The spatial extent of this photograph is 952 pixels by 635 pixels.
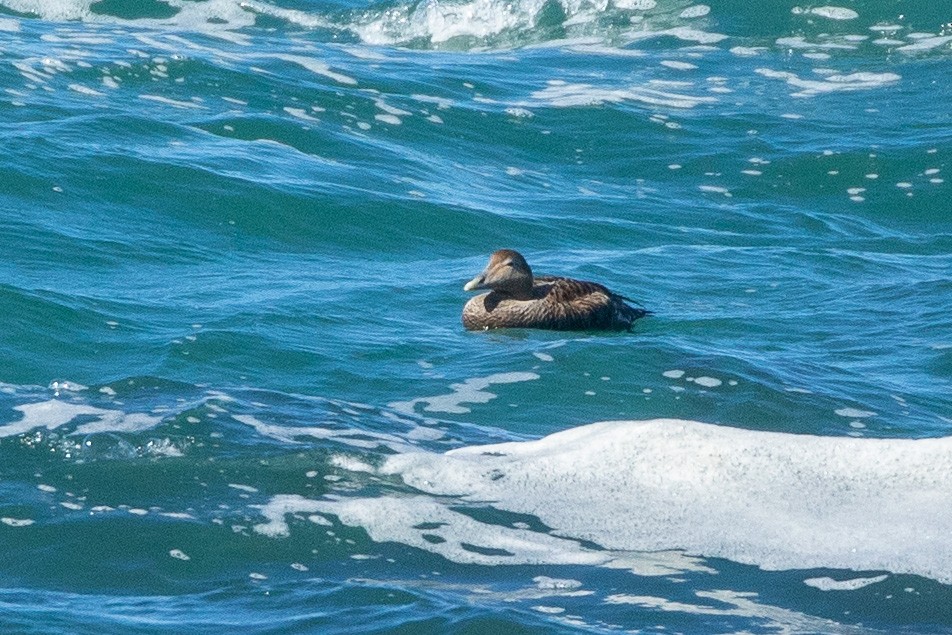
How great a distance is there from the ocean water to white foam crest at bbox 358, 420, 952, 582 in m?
0.02

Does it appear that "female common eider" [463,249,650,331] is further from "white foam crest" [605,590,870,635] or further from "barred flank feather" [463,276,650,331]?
"white foam crest" [605,590,870,635]

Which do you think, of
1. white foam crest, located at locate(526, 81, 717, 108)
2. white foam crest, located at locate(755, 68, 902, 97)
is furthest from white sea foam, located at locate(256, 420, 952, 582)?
white foam crest, located at locate(755, 68, 902, 97)

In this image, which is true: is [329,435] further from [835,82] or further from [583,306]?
[835,82]

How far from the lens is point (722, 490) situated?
21.8 feet

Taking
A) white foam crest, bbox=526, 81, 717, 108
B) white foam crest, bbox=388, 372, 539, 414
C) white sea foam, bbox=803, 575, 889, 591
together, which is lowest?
white foam crest, bbox=388, 372, 539, 414

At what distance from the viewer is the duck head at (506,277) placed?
1059cm

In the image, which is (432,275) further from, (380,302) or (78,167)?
(78,167)

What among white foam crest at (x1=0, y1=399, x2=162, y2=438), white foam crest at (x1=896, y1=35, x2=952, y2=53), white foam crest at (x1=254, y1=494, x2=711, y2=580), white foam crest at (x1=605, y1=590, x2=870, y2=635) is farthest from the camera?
white foam crest at (x1=896, y1=35, x2=952, y2=53)

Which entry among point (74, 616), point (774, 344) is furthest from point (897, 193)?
point (74, 616)

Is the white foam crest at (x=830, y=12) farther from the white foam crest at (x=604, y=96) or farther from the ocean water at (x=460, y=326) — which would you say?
the white foam crest at (x=604, y=96)

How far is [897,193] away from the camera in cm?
1505

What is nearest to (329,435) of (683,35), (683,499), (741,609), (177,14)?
(683,499)

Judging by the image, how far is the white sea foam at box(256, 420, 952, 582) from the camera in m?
5.98

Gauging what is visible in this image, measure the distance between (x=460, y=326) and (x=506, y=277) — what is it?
496 millimetres
